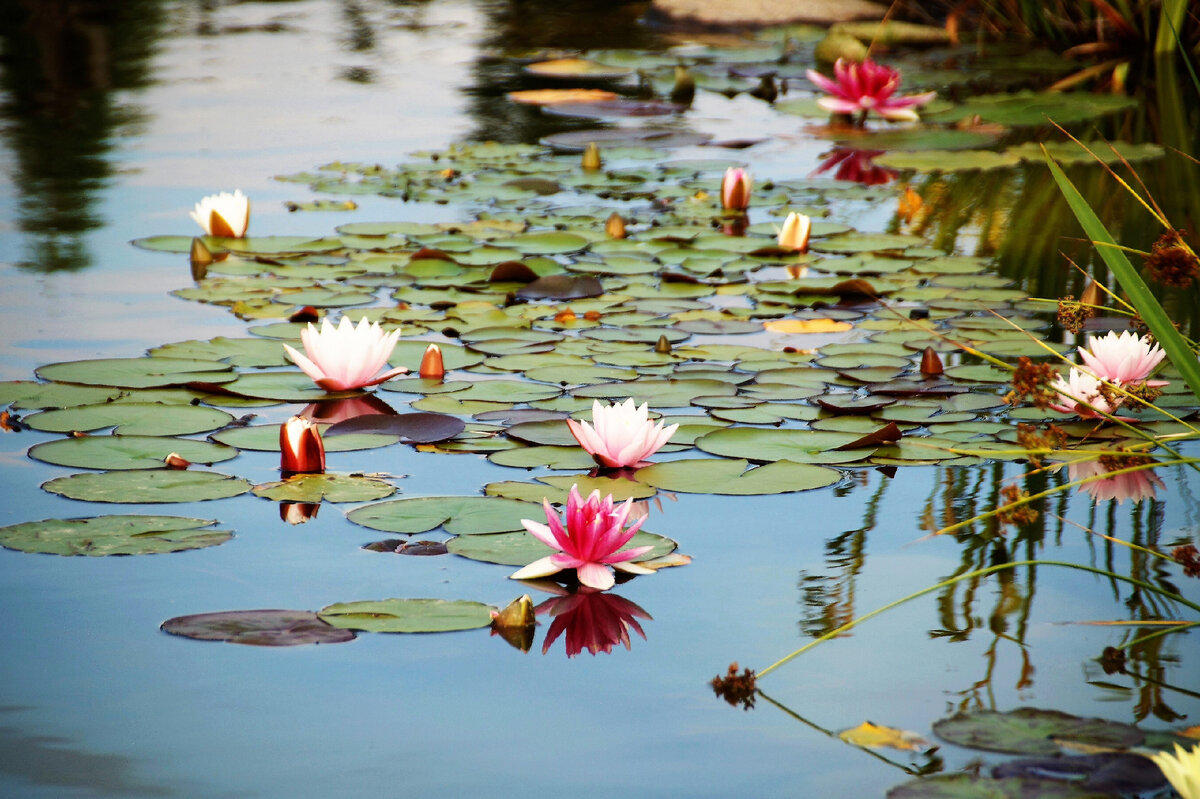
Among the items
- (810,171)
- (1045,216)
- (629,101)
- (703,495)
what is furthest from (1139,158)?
(703,495)

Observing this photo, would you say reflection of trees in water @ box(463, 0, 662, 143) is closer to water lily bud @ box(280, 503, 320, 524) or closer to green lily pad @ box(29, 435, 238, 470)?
green lily pad @ box(29, 435, 238, 470)

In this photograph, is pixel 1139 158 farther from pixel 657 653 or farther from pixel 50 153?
pixel 50 153

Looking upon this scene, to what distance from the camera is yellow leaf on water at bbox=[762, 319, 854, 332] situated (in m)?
3.04

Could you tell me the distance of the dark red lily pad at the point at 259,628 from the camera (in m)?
1.61

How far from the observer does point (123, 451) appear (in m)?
2.22

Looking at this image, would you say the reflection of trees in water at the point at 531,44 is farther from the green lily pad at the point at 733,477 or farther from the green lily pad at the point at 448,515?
the green lily pad at the point at 448,515

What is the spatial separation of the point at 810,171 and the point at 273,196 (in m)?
2.08

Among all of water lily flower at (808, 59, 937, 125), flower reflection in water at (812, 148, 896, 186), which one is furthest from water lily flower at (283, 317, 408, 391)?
water lily flower at (808, 59, 937, 125)

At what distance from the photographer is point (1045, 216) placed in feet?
14.0

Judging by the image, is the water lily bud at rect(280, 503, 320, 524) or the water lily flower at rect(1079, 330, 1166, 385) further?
the water lily flower at rect(1079, 330, 1166, 385)

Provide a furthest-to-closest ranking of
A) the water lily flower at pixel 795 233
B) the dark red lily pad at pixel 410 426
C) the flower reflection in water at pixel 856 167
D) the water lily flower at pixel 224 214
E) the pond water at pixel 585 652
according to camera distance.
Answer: the flower reflection in water at pixel 856 167 < the water lily flower at pixel 224 214 < the water lily flower at pixel 795 233 < the dark red lily pad at pixel 410 426 < the pond water at pixel 585 652

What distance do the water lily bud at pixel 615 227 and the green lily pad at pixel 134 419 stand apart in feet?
5.65

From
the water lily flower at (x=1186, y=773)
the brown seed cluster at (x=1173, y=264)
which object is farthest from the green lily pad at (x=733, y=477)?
the water lily flower at (x=1186, y=773)

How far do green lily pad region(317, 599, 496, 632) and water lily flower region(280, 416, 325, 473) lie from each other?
0.50 metres
